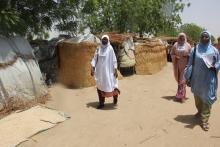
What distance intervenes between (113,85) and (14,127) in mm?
2470

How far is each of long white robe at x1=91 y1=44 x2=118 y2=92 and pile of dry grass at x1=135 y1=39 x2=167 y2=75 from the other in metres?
4.42

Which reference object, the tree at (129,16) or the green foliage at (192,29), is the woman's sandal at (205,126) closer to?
the tree at (129,16)

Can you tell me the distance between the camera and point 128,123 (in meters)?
7.48

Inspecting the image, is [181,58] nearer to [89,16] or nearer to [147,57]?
[147,57]

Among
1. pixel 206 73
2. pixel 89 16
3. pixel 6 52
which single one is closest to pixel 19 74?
pixel 6 52

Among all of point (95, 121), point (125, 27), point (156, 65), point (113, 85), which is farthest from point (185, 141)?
point (125, 27)

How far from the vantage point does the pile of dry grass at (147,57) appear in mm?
13023

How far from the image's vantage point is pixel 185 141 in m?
6.54

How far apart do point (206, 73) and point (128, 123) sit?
5.50 feet

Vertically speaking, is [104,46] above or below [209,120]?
above

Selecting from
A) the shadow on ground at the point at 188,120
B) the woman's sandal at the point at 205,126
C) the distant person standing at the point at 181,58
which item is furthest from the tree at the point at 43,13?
the woman's sandal at the point at 205,126

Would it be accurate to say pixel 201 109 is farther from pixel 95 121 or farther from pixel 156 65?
pixel 156 65

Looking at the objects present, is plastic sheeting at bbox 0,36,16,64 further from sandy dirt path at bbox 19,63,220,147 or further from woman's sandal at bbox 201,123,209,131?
woman's sandal at bbox 201,123,209,131

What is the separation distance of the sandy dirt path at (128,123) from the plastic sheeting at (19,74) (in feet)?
1.69
